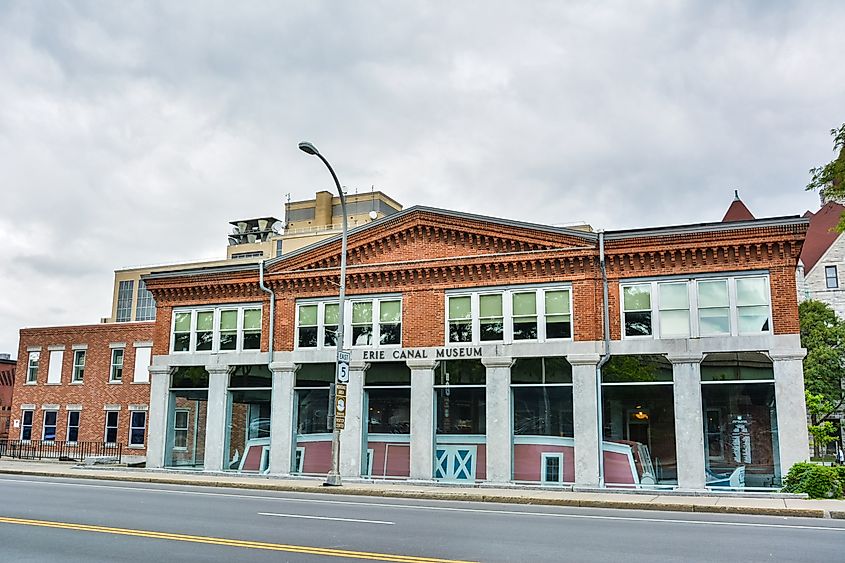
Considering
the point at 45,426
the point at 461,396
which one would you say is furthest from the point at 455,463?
the point at 45,426

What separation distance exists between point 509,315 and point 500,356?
1397 millimetres

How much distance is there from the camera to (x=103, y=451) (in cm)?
3944

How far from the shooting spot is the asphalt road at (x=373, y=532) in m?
10.8

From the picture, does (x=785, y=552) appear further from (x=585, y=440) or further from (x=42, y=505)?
(x=42, y=505)

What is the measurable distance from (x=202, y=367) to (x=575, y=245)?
611 inches

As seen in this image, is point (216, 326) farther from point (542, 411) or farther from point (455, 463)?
point (542, 411)

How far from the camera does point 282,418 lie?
1120 inches

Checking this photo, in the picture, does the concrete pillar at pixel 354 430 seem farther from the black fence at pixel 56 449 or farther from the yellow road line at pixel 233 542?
the black fence at pixel 56 449

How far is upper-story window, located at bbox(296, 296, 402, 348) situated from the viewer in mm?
27672

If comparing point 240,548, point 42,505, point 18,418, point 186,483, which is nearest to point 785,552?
point 240,548

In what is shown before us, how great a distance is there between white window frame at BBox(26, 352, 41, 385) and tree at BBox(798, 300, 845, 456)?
50.1 m

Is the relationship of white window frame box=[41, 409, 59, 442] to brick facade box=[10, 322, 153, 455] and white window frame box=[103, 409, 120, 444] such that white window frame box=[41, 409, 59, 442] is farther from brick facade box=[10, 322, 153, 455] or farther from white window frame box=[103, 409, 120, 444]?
white window frame box=[103, 409, 120, 444]

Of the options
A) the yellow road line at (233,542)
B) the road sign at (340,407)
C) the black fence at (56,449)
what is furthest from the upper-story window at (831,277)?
the yellow road line at (233,542)

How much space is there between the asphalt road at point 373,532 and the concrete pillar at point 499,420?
239 inches
